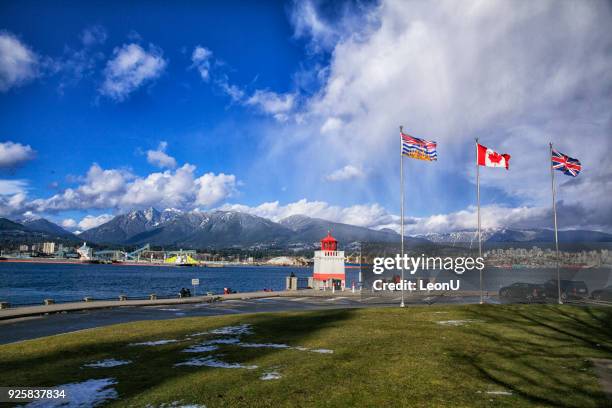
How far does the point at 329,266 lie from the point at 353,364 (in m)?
46.8

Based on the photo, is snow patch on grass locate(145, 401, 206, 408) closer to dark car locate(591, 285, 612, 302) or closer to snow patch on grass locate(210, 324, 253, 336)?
snow patch on grass locate(210, 324, 253, 336)

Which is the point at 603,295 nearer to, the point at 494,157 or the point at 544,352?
the point at 494,157

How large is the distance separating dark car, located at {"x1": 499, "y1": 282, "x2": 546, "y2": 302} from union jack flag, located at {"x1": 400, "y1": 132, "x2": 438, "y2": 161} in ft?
66.3

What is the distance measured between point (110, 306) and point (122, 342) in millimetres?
19001

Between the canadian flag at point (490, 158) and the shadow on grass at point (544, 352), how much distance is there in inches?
442

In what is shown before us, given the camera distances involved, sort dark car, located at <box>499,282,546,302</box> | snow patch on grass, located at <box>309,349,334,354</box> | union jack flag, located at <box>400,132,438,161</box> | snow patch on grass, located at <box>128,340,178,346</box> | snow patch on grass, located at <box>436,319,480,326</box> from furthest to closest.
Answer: dark car, located at <box>499,282,546,302</box>
union jack flag, located at <box>400,132,438,161</box>
snow patch on grass, located at <box>436,319,480,326</box>
snow patch on grass, located at <box>128,340,178,346</box>
snow patch on grass, located at <box>309,349,334,354</box>

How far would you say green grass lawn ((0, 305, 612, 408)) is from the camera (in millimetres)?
10320

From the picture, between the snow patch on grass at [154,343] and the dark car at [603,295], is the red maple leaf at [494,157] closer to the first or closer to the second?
the dark car at [603,295]

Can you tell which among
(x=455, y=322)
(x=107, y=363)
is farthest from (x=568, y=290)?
(x=107, y=363)

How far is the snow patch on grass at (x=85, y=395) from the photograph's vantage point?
32.4 ft

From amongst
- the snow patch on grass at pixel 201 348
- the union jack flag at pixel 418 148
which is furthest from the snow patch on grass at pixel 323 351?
the union jack flag at pixel 418 148

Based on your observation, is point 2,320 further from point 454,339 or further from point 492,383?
point 492,383

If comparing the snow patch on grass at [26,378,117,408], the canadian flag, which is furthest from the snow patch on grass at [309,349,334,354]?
the canadian flag

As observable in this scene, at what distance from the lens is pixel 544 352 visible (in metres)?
15.8
